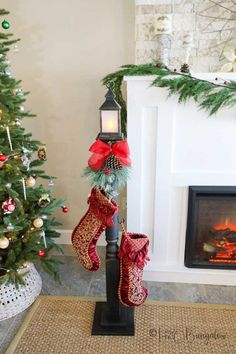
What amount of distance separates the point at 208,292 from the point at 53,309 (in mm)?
992

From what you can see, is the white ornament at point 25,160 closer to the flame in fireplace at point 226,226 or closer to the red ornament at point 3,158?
the red ornament at point 3,158

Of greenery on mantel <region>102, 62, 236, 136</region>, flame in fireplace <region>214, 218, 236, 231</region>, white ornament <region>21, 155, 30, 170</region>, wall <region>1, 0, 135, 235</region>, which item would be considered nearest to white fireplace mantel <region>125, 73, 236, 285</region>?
greenery on mantel <region>102, 62, 236, 136</region>

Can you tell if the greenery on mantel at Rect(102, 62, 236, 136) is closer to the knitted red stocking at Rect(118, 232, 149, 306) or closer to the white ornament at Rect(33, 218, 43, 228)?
the knitted red stocking at Rect(118, 232, 149, 306)

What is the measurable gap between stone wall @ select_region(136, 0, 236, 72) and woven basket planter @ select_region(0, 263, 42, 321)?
1.56 metres

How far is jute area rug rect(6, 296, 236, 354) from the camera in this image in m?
1.43

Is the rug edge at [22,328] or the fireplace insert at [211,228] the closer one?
the rug edge at [22,328]

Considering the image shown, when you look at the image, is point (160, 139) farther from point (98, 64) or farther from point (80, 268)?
point (80, 268)

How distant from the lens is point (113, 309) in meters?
1.50

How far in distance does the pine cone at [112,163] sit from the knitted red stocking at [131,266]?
34 centimetres

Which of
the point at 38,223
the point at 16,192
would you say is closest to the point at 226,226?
the point at 38,223

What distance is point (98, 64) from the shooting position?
190 cm

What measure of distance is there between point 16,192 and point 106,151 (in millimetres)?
584

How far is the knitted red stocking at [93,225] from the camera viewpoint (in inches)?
51.0

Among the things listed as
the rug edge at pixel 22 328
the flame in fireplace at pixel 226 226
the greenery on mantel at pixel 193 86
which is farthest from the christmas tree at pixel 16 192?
the flame in fireplace at pixel 226 226
